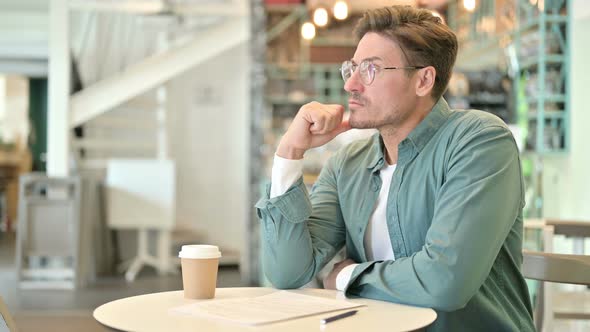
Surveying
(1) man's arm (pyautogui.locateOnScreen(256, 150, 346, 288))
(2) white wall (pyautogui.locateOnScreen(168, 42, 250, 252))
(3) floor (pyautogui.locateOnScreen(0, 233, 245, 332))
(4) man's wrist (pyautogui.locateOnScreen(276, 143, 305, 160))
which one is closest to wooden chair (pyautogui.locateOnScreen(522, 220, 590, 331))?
(1) man's arm (pyautogui.locateOnScreen(256, 150, 346, 288))

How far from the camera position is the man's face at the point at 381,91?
205 cm

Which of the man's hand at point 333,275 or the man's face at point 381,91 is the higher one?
the man's face at point 381,91

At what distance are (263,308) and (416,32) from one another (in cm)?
82

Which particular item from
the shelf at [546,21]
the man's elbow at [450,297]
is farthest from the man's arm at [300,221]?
the shelf at [546,21]

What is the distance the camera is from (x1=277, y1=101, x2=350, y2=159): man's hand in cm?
206

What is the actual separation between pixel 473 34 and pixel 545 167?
8.01ft

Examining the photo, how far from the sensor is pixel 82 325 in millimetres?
5426

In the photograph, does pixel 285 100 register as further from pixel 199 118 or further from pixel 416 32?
pixel 416 32

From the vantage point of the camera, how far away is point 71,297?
689cm

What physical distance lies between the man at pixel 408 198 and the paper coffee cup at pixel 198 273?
231 mm

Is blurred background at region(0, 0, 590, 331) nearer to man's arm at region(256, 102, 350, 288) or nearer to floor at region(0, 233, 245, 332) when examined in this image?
floor at region(0, 233, 245, 332)

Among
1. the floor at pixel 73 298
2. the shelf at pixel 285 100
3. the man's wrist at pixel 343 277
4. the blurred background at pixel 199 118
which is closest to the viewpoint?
the man's wrist at pixel 343 277

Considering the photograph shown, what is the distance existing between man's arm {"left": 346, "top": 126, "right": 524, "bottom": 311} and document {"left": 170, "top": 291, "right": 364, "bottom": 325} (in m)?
0.13

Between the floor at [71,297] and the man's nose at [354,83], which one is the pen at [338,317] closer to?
the man's nose at [354,83]
